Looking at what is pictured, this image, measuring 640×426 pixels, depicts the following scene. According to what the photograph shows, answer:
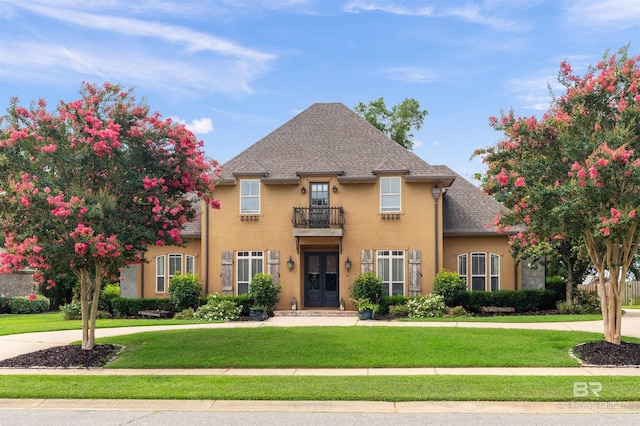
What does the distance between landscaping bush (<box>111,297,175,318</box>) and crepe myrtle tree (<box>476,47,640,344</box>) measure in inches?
563

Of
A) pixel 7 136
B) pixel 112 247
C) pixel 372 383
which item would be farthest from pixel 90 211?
pixel 372 383

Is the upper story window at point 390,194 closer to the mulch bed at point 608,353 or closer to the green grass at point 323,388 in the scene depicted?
the mulch bed at point 608,353

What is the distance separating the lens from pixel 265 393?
34.4ft

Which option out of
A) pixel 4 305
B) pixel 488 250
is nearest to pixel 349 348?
pixel 488 250

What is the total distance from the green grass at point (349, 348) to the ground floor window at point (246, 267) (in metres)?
7.55

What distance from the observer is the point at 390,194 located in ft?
81.6

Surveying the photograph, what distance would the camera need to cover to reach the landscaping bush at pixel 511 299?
24.0 m

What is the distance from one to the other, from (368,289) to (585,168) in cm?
1181

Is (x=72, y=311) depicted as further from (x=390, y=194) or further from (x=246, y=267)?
(x=390, y=194)

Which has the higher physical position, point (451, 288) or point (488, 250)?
point (488, 250)

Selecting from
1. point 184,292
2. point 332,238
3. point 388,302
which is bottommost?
point 388,302

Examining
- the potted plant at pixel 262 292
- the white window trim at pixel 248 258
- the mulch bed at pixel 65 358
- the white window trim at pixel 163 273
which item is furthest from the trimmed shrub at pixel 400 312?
the mulch bed at pixel 65 358

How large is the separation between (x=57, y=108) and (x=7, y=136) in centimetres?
125

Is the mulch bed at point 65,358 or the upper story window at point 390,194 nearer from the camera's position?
the mulch bed at point 65,358
